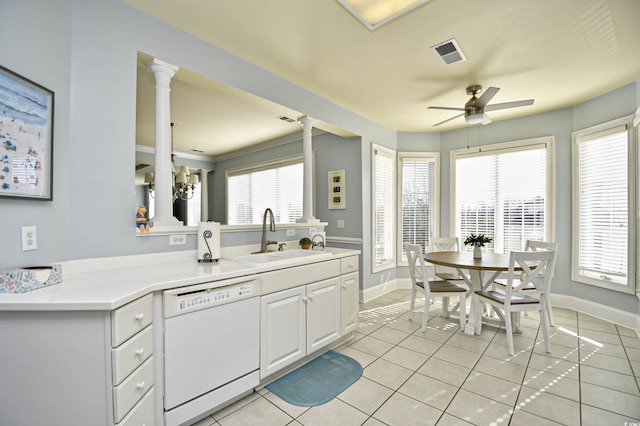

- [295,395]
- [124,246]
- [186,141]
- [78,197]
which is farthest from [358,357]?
[186,141]

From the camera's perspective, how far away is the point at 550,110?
3951 millimetres

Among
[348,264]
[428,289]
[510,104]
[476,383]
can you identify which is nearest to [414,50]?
[510,104]

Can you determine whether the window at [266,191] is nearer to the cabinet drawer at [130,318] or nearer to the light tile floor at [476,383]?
the light tile floor at [476,383]

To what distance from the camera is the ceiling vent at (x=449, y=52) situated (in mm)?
2387

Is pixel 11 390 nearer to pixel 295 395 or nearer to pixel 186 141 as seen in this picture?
pixel 295 395

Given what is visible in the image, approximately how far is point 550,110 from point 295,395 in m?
4.76

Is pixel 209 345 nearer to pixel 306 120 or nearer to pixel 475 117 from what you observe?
pixel 306 120

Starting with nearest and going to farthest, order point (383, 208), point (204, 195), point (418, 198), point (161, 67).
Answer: point (161, 67)
point (383, 208)
point (418, 198)
point (204, 195)

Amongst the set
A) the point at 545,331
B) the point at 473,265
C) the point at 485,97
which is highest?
the point at 485,97

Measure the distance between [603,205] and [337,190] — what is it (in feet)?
10.9

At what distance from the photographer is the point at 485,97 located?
9.41 feet

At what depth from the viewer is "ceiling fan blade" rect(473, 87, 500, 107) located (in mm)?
2686

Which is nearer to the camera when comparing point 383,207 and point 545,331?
point 545,331

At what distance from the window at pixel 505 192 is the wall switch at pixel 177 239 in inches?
167
